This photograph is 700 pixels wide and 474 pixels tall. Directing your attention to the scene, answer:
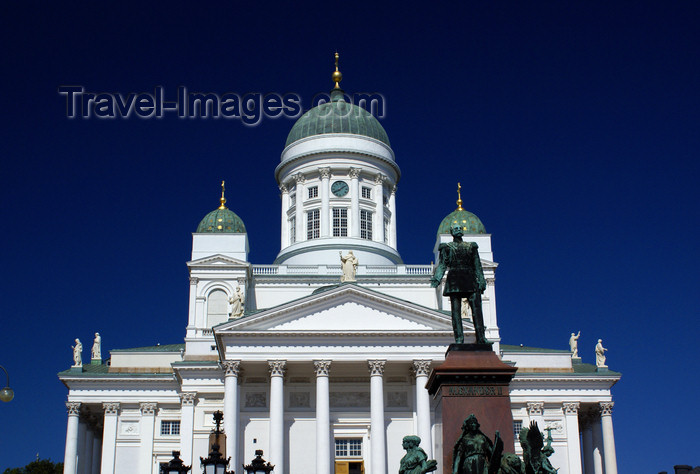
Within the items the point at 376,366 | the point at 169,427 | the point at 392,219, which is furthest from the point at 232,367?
the point at 392,219

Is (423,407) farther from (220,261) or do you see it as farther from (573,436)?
(220,261)

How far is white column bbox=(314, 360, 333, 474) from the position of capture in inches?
1715

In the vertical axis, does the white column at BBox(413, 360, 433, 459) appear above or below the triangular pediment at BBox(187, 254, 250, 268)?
below

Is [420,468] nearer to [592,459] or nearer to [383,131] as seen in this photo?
[592,459]

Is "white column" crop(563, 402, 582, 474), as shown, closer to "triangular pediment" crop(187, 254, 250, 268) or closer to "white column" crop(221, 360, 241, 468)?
"white column" crop(221, 360, 241, 468)

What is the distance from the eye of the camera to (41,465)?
7962 centimetres

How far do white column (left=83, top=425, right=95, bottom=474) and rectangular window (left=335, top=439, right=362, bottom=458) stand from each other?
1873 cm

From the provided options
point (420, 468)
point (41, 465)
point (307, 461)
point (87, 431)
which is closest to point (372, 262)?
point (307, 461)

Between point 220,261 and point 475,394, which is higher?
point 220,261

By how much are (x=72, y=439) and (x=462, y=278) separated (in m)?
45.5

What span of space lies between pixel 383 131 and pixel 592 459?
91.8ft

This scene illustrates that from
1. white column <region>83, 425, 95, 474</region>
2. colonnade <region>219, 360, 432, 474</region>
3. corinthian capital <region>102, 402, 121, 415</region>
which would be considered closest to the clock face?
colonnade <region>219, 360, 432, 474</region>

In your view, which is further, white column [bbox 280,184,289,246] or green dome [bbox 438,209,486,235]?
white column [bbox 280,184,289,246]

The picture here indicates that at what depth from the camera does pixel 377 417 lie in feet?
146
